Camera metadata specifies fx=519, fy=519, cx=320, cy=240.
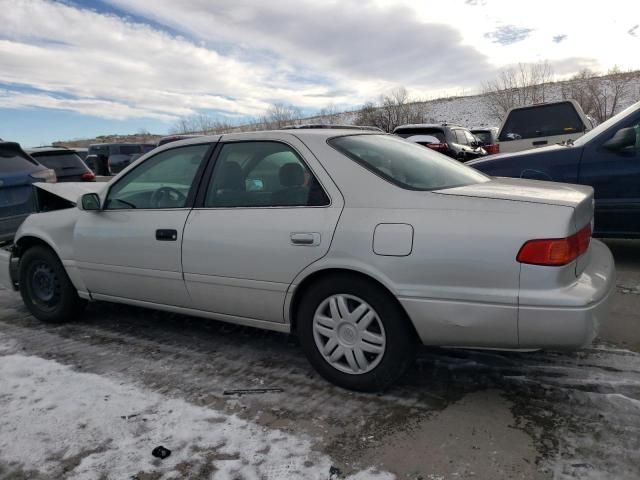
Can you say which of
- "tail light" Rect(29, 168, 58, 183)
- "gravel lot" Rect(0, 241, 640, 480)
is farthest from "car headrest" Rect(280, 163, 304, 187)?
"tail light" Rect(29, 168, 58, 183)

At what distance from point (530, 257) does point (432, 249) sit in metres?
0.45

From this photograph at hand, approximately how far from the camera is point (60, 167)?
1015 cm

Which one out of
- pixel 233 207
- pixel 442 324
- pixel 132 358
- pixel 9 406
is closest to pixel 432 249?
pixel 442 324

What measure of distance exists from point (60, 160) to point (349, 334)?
931 centimetres

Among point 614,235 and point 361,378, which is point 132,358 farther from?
point 614,235

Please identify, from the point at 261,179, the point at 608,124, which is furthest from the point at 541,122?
the point at 261,179

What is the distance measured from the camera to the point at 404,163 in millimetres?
3195

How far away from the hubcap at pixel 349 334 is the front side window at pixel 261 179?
23.2 inches

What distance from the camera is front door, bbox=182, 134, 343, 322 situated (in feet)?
9.59

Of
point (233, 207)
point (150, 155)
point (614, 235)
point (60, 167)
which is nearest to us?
point (233, 207)

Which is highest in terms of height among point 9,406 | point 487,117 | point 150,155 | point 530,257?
point 487,117

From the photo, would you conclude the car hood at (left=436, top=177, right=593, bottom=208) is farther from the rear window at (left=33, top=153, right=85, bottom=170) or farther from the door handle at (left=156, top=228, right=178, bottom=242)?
the rear window at (left=33, top=153, right=85, bottom=170)

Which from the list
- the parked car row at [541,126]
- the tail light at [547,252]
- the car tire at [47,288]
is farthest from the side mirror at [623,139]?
the car tire at [47,288]

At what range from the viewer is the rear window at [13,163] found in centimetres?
601
